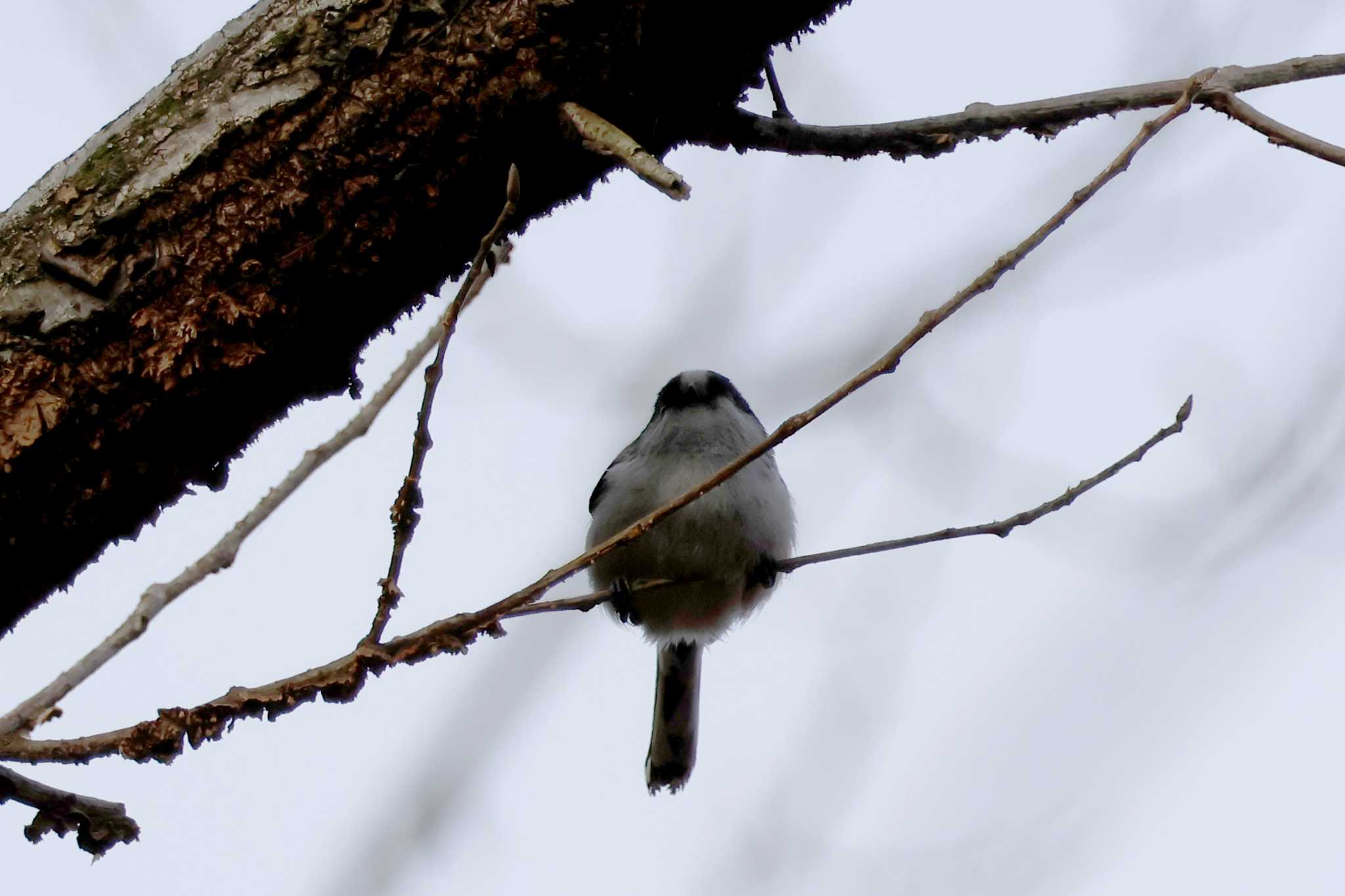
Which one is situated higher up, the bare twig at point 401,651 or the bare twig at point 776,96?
the bare twig at point 776,96

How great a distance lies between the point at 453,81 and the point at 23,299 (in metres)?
0.57

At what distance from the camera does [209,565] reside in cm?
186

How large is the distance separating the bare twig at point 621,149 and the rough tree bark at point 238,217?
4 centimetres

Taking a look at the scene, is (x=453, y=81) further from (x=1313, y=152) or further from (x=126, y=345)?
(x=1313, y=152)

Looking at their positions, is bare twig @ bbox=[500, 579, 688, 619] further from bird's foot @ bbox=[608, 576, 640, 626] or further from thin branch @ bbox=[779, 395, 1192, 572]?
bird's foot @ bbox=[608, 576, 640, 626]

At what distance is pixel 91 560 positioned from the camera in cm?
156

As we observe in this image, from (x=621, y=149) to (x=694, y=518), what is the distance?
86.5 inches

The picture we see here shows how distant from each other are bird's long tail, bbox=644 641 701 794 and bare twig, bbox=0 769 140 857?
119 inches

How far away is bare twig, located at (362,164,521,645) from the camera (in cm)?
136

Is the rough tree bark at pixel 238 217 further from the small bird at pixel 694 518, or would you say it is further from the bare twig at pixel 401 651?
the small bird at pixel 694 518

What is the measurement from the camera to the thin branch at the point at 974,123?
1.71 m

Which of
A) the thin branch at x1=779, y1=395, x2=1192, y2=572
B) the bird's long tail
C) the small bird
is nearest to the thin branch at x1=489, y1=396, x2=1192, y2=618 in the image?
A: the thin branch at x1=779, y1=395, x2=1192, y2=572

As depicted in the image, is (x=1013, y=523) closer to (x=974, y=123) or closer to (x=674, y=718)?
(x=974, y=123)

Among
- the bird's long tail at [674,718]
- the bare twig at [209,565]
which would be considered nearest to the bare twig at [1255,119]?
the bare twig at [209,565]
